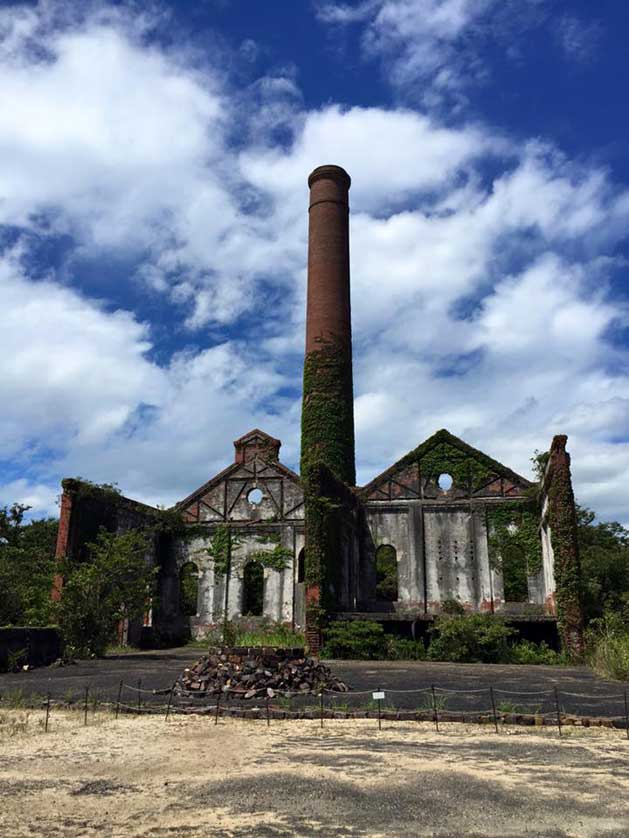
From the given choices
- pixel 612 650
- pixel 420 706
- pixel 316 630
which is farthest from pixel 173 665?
pixel 612 650

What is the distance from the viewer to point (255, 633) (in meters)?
25.9

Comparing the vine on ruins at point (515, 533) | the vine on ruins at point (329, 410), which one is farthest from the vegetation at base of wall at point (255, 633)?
A: the vine on ruins at point (515, 533)

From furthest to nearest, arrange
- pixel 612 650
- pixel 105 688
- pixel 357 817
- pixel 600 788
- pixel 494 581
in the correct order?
pixel 494 581
pixel 612 650
pixel 105 688
pixel 600 788
pixel 357 817

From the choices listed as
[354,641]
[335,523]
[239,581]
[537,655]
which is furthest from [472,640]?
[239,581]

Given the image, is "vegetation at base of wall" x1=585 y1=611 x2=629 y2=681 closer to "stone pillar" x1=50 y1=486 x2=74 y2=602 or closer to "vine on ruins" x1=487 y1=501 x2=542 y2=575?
"vine on ruins" x1=487 y1=501 x2=542 y2=575

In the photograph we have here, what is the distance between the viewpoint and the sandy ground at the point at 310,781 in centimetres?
521

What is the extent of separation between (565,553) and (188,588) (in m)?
18.1

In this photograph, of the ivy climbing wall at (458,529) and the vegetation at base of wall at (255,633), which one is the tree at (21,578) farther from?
the ivy climbing wall at (458,529)

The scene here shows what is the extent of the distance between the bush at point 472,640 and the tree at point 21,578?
36.5ft

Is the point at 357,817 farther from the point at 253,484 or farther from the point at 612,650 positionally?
the point at 253,484

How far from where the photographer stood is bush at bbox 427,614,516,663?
19.1 meters

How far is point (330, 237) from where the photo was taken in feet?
104

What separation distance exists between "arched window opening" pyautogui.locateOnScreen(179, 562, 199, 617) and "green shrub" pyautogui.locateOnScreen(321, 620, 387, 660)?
10163 mm

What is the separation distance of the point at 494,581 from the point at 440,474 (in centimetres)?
452
